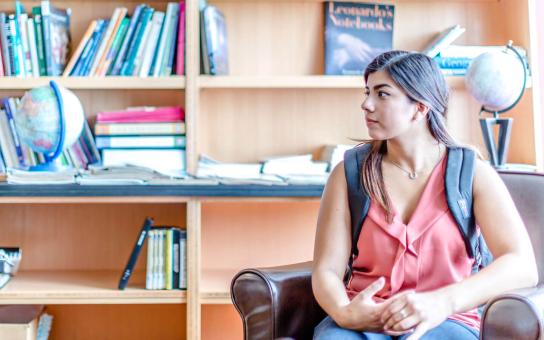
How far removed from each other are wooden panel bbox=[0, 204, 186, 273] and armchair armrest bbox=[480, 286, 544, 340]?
5.27ft

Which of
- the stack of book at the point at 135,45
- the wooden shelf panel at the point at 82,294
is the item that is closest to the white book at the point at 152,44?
the stack of book at the point at 135,45

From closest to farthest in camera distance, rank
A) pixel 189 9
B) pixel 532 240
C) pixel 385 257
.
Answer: pixel 385 257 → pixel 532 240 → pixel 189 9

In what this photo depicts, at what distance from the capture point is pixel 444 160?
1.56 metres

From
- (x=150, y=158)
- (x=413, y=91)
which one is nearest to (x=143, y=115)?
(x=150, y=158)

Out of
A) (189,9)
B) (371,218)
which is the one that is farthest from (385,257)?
(189,9)

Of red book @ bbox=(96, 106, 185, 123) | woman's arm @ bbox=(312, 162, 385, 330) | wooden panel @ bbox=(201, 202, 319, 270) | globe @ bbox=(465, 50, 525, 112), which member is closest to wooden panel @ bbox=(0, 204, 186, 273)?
wooden panel @ bbox=(201, 202, 319, 270)

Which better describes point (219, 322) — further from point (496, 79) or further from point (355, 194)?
point (496, 79)

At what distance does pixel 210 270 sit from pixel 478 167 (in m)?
1.36

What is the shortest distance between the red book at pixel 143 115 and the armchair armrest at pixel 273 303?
102 cm

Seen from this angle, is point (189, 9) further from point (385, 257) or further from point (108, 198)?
point (385, 257)

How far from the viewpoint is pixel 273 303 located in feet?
4.80

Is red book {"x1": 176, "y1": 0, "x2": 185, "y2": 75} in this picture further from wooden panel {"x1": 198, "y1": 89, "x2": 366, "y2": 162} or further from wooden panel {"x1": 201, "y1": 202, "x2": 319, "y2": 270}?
wooden panel {"x1": 201, "y1": 202, "x2": 319, "y2": 270}

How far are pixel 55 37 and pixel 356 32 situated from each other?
117 centimetres

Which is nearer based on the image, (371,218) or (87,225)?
(371,218)
